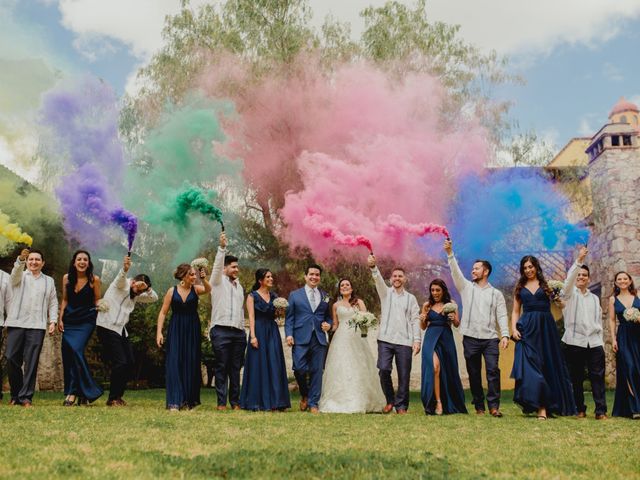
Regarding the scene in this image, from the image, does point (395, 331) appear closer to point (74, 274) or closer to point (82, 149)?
point (74, 274)

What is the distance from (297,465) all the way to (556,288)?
6.71 m

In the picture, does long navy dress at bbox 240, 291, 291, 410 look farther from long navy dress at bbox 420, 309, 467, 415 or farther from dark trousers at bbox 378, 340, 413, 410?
long navy dress at bbox 420, 309, 467, 415

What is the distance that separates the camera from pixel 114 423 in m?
7.45

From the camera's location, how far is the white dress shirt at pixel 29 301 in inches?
410

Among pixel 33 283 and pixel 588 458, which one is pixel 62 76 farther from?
pixel 588 458

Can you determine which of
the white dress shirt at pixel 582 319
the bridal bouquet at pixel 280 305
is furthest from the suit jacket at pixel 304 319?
the white dress shirt at pixel 582 319

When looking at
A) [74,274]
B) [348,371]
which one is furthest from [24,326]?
[348,371]

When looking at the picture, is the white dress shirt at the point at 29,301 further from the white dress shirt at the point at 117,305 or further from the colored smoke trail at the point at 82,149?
the colored smoke trail at the point at 82,149

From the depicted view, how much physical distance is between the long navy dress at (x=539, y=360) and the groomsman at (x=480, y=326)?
11.3 inches

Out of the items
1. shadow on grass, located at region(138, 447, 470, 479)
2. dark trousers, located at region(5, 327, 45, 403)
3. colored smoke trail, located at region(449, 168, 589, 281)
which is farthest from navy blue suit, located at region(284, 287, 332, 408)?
shadow on grass, located at region(138, 447, 470, 479)

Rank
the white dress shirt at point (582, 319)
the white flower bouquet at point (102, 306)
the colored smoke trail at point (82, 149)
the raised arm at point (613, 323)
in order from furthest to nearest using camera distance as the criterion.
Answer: the colored smoke trail at point (82, 149) → the white flower bouquet at point (102, 306) → the raised arm at point (613, 323) → the white dress shirt at point (582, 319)

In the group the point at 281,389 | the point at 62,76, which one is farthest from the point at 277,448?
the point at 62,76

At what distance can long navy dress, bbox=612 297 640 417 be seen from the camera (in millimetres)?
10273

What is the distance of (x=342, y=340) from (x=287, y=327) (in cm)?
92
